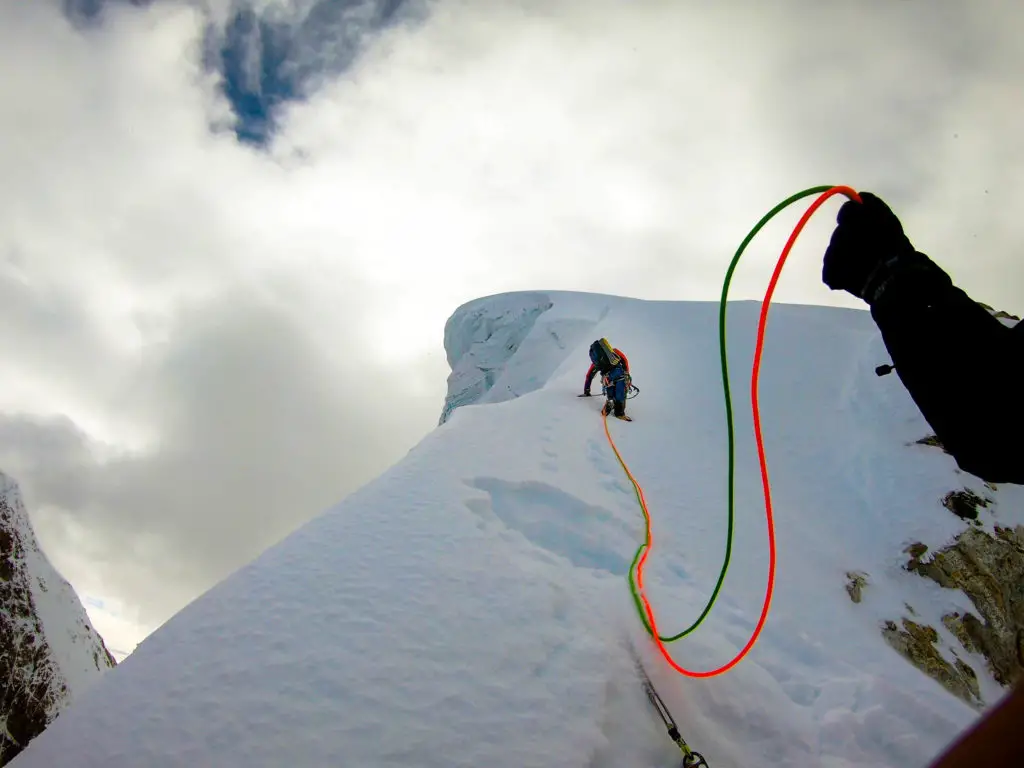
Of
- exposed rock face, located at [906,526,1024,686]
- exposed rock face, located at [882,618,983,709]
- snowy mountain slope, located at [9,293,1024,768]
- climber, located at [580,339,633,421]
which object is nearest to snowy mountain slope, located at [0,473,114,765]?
snowy mountain slope, located at [9,293,1024,768]

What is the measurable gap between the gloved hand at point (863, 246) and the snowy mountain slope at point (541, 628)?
Answer: 2.00 m

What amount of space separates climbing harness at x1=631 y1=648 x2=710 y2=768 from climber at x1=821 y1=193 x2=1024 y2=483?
1558 mm

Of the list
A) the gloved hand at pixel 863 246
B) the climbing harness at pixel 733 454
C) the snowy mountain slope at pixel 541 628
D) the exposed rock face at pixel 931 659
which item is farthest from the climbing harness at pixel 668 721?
the exposed rock face at pixel 931 659

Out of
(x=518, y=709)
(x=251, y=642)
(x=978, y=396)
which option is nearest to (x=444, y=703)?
(x=518, y=709)

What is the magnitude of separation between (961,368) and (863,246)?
595mm

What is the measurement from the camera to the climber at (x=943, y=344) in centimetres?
157

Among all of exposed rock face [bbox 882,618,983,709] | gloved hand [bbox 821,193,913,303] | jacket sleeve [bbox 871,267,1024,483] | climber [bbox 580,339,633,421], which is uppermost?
climber [bbox 580,339,633,421]

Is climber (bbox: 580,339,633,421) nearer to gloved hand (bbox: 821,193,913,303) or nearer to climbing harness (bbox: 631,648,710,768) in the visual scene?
climbing harness (bbox: 631,648,710,768)

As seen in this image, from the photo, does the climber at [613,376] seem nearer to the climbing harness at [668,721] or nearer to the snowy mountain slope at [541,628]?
the snowy mountain slope at [541,628]

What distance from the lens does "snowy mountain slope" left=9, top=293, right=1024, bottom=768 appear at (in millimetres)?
2059

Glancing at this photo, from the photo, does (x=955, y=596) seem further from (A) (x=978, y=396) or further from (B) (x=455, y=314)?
(B) (x=455, y=314)

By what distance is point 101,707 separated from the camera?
2119 millimetres

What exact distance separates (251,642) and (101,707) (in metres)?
0.56

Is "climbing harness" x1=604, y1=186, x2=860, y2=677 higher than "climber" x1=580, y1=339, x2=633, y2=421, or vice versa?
"climber" x1=580, y1=339, x2=633, y2=421
